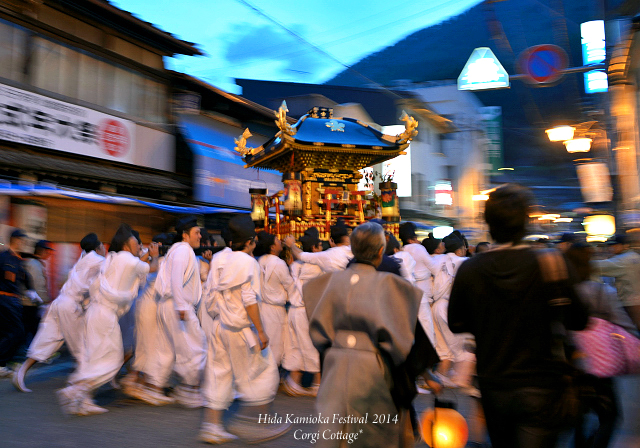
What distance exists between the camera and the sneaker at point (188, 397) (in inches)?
236

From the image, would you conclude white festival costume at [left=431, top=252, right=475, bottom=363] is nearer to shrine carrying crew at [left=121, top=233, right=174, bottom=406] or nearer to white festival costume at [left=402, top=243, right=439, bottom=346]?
white festival costume at [left=402, top=243, right=439, bottom=346]

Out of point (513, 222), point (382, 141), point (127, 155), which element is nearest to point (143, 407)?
point (513, 222)

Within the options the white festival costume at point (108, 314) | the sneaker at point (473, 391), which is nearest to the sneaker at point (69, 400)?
the white festival costume at point (108, 314)

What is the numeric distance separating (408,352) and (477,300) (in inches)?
17.6

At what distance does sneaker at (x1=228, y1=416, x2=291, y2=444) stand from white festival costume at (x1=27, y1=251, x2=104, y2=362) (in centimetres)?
257

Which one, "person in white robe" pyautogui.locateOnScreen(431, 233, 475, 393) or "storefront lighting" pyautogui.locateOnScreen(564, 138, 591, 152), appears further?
"storefront lighting" pyautogui.locateOnScreen(564, 138, 591, 152)

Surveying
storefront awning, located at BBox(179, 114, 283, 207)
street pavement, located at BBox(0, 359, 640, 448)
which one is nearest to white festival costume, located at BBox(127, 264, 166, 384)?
street pavement, located at BBox(0, 359, 640, 448)

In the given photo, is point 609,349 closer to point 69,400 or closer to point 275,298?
point 275,298

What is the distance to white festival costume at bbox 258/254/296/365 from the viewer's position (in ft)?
23.1

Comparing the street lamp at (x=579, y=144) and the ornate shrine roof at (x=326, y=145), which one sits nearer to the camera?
the ornate shrine roof at (x=326, y=145)

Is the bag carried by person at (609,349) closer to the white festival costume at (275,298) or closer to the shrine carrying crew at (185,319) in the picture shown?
the shrine carrying crew at (185,319)

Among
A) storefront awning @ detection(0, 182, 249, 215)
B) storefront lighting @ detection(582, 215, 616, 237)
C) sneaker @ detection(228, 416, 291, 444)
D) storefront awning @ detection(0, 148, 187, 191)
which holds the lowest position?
sneaker @ detection(228, 416, 291, 444)

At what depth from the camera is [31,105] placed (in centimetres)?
1147

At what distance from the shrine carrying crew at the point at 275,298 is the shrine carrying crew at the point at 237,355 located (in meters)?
2.18
